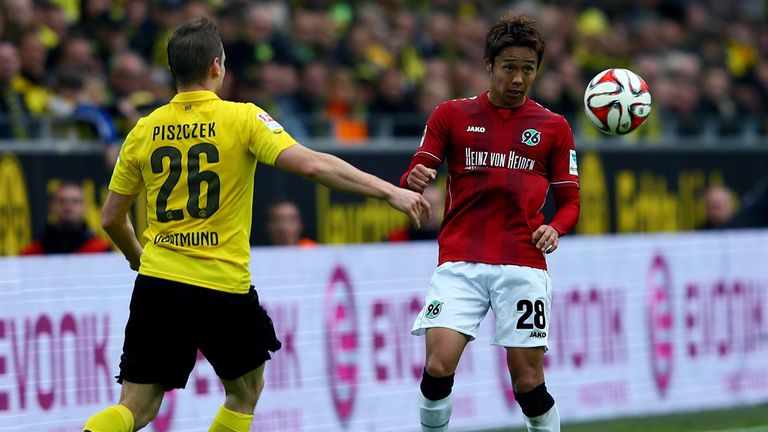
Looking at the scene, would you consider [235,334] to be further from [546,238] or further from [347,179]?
[546,238]

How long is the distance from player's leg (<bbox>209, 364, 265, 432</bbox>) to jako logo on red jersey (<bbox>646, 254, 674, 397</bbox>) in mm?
5531

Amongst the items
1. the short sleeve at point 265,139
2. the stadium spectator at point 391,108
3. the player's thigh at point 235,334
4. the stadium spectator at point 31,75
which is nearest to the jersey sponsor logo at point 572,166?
the short sleeve at point 265,139

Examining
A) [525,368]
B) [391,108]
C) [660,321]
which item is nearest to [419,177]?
[525,368]

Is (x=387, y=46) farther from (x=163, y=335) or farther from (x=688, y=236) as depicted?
(x=163, y=335)

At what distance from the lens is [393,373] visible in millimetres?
9922

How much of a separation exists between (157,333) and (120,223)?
62 centimetres

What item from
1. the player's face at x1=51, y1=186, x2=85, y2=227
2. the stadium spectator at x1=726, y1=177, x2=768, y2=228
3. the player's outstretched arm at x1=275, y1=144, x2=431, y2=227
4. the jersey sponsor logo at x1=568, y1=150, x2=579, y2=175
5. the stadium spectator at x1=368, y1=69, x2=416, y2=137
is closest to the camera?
the player's outstretched arm at x1=275, y1=144, x2=431, y2=227

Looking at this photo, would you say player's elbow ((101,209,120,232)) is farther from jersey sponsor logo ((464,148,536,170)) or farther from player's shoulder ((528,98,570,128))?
player's shoulder ((528,98,570,128))

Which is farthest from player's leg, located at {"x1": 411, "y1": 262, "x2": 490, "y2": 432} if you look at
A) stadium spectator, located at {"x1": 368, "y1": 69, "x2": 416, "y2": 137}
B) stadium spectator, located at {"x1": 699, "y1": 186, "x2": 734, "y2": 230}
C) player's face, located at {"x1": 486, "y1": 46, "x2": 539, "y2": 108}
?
stadium spectator, located at {"x1": 699, "y1": 186, "x2": 734, "y2": 230}

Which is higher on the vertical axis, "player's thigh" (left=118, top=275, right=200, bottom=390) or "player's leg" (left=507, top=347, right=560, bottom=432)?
"player's thigh" (left=118, top=275, right=200, bottom=390)

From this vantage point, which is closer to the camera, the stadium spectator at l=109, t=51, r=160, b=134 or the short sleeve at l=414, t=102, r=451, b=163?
the short sleeve at l=414, t=102, r=451, b=163

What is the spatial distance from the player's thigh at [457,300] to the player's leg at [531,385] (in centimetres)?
26

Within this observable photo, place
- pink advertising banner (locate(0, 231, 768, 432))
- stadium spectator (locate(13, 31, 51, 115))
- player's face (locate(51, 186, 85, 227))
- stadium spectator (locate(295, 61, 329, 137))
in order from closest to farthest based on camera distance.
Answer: pink advertising banner (locate(0, 231, 768, 432)) < player's face (locate(51, 186, 85, 227)) < stadium spectator (locate(13, 31, 51, 115)) < stadium spectator (locate(295, 61, 329, 137))

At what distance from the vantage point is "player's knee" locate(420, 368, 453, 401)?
22.5 ft
